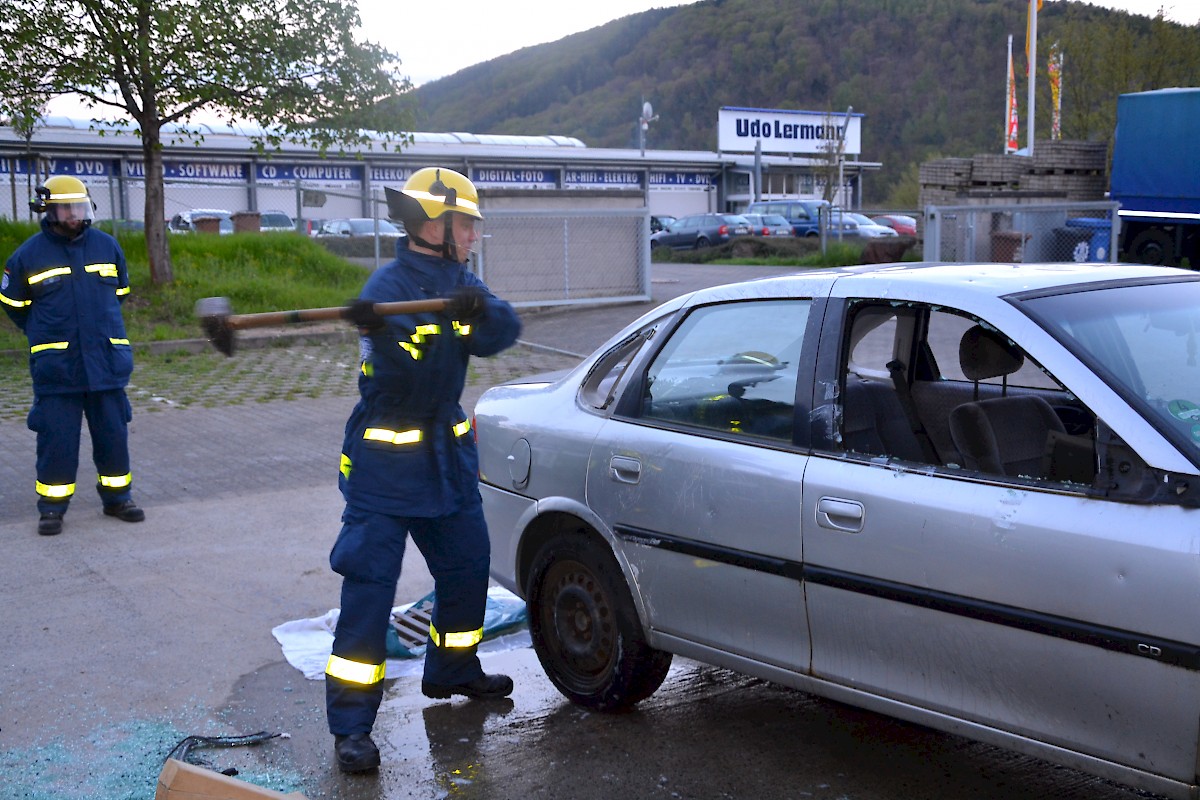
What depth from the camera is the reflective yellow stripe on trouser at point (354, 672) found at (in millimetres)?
4035

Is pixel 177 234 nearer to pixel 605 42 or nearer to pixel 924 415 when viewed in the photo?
pixel 924 415

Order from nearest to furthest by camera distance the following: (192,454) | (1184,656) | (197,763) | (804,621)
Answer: (1184,656) → (804,621) → (197,763) → (192,454)

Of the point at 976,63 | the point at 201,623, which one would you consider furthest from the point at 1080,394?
the point at 976,63

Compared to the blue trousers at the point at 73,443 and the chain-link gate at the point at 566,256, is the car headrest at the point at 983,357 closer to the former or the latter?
the blue trousers at the point at 73,443

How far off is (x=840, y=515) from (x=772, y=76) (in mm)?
114500

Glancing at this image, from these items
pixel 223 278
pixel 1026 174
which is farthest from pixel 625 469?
pixel 1026 174

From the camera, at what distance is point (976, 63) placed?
104 metres

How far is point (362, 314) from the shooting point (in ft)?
12.2

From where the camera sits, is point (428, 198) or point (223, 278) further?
point (223, 278)

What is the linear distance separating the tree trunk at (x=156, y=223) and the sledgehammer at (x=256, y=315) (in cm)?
1323

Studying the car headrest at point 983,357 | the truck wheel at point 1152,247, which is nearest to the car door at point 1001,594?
the car headrest at point 983,357

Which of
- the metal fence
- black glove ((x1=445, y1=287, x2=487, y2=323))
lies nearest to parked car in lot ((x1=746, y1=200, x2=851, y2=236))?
the metal fence

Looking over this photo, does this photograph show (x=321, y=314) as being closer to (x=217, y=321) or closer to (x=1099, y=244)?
(x=217, y=321)

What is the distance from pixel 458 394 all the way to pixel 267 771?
140cm
